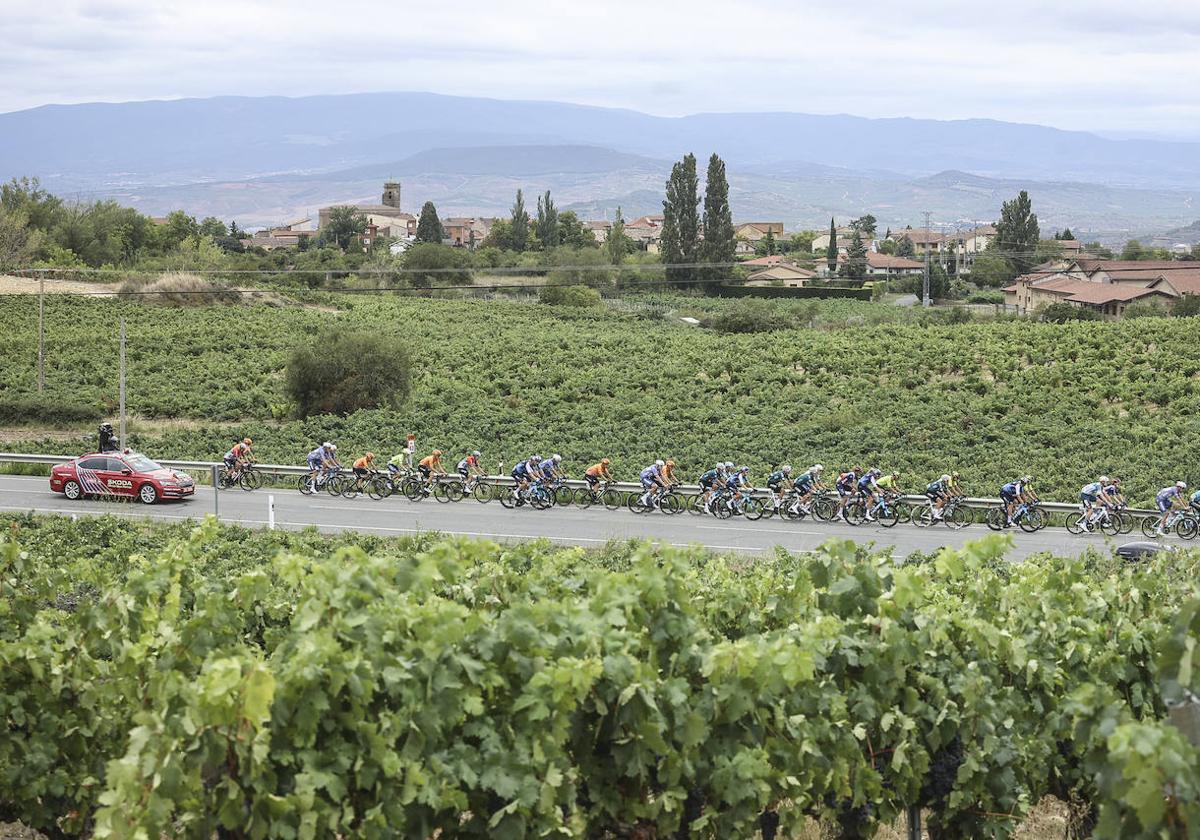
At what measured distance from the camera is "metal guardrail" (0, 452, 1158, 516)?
1193 inches

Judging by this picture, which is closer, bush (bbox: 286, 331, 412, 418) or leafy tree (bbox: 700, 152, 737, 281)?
bush (bbox: 286, 331, 412, 418)

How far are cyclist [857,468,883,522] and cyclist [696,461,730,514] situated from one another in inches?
123

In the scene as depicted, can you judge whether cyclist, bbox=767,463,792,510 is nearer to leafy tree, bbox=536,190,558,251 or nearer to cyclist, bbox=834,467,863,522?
cyclist, bbox=834,467,863,522

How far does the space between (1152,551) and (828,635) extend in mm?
17370

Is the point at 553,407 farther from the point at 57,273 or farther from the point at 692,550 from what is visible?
the point at 57,273

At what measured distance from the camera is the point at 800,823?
9.11m

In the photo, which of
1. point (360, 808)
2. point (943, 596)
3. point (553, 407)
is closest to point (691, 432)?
point (553, 407)

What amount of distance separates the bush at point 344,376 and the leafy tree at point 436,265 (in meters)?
54.1

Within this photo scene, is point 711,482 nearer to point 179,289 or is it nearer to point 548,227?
point 179,289

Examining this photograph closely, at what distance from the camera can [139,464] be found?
33.1 m

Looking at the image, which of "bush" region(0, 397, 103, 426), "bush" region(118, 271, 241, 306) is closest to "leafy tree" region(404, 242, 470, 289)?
"bush" region(118, 271, 241, 306)

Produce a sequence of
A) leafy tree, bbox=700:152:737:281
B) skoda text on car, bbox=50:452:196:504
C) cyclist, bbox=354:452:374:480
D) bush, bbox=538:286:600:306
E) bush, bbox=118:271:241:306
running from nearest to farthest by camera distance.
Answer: skoda text on car, bbox=50:452:196:504
cyclist, bbox=354:452:374:480
bush, bbox=118:271:241:306
bush, bbox=538:286:600:306
leafy tree, bbox=700:152:737:281

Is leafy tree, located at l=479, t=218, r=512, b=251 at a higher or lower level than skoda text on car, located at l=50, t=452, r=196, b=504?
higher

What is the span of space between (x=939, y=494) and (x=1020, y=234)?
115 meters
